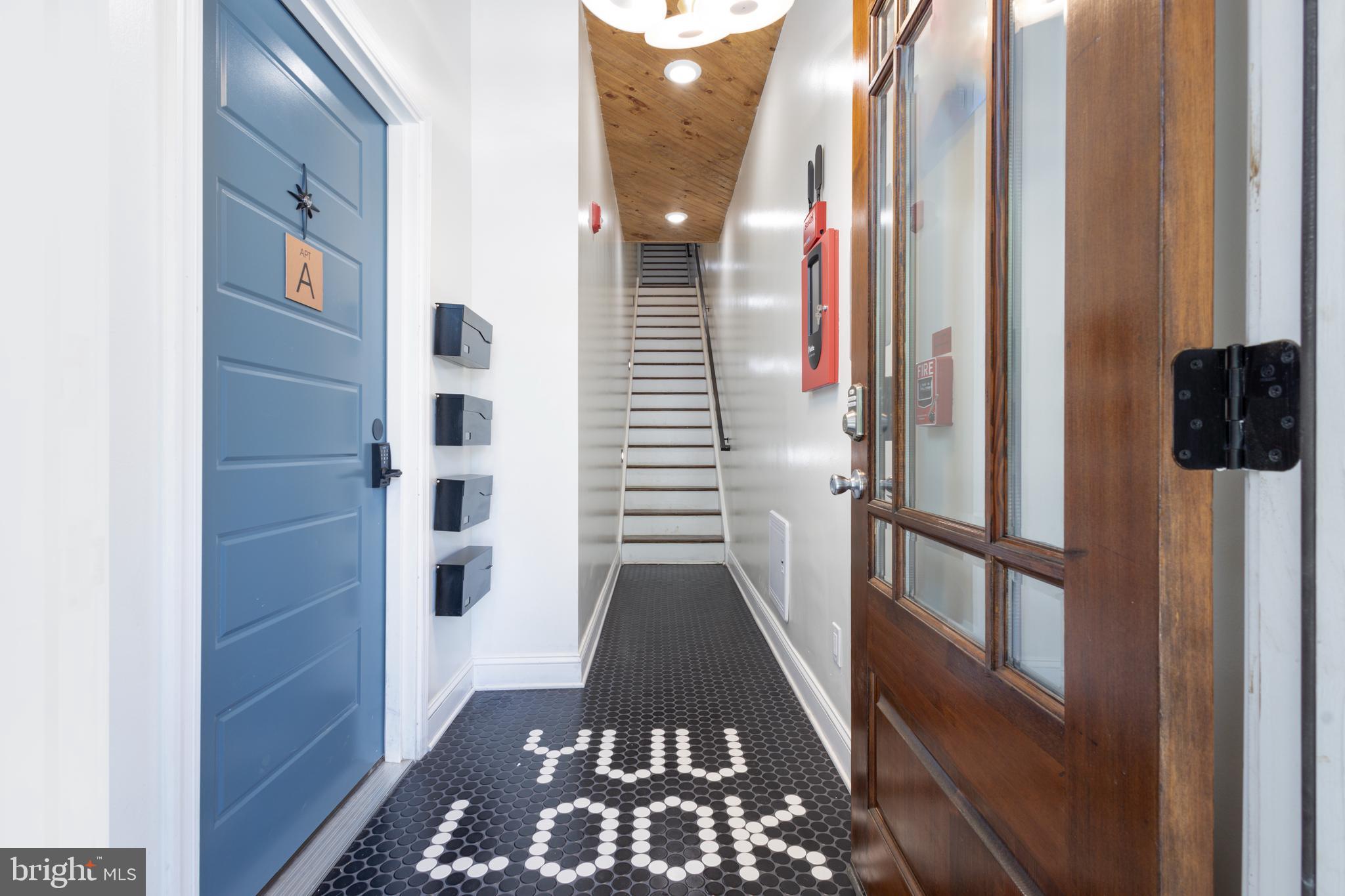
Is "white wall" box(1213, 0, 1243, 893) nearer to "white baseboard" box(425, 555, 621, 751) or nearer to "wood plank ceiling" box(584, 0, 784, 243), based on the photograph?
"white baseboard" box(425, 555, 621, 751)

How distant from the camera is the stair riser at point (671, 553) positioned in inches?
172

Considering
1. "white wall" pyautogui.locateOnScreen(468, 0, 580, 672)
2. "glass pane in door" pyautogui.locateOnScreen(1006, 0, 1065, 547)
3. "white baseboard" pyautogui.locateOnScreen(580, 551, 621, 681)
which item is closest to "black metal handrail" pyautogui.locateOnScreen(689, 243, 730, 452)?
"white baseboard" pyautogui.locateOnScreen(580, 551, 621, 681)

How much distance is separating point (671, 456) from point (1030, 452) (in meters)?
4.32

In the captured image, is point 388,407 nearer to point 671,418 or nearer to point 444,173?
point 444,173

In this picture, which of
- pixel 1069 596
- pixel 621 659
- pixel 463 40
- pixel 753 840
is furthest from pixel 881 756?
pixel 463 40

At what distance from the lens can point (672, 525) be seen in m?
4.55

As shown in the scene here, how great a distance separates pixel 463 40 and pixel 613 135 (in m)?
1.65

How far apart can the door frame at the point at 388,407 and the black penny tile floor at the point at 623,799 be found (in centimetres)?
31

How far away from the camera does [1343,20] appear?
0.40m

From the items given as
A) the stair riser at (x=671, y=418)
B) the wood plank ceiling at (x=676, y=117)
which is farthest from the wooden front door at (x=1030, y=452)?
the stair riser at (x=671, y=418)

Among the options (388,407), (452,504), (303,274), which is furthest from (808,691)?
(303,274)

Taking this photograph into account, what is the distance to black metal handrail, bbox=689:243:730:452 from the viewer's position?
477 centimetres

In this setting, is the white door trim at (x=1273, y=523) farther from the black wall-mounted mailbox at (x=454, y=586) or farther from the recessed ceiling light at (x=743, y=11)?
the recessed ceiling light at (x=743, y=11)

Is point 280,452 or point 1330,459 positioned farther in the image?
point 280,452
